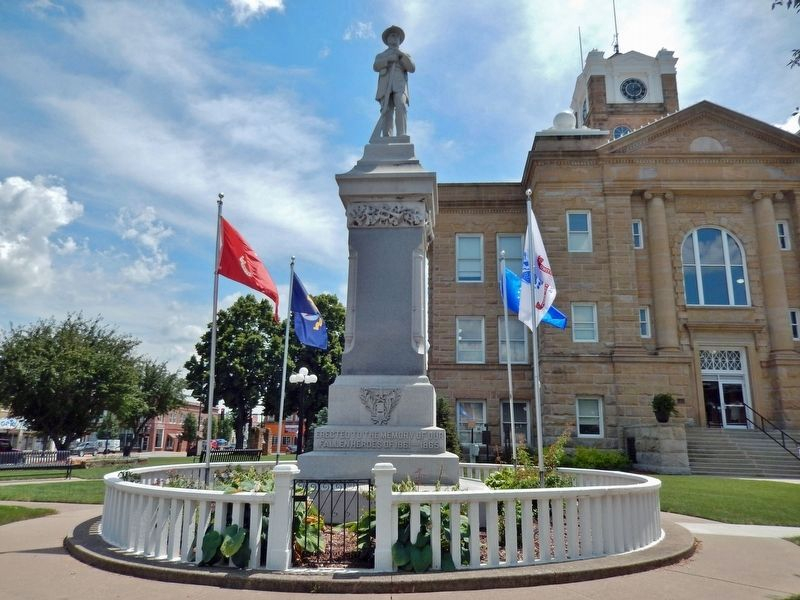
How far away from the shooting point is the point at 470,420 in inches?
1088

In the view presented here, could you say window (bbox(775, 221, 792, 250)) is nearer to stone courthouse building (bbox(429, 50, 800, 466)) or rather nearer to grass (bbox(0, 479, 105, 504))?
stone courthouse building (bbox(429, 50, 800, 466))

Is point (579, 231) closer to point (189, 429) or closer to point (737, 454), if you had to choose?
point (737, 454)

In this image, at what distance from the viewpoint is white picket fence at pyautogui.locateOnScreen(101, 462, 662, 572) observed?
19.2 feet

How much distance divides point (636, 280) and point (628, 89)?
1222 inches

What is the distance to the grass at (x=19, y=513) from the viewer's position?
995 centimetres

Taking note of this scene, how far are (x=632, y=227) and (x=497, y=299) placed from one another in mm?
7525

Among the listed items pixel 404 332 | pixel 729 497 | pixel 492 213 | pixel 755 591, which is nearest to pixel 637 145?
pixel 492 213

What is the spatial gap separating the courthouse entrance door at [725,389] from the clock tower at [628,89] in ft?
94.4

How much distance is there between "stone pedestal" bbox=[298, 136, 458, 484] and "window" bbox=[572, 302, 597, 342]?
17749mm

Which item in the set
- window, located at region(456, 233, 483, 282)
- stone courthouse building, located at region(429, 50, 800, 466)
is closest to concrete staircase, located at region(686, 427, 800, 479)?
stone courthouse building, located at region(429, 50, 800, 466)

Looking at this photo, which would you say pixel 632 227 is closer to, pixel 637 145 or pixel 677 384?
pixel 637 145

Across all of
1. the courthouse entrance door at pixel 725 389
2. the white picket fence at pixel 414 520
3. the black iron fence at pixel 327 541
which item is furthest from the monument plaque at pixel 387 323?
the courthouse entrance door at pixel 725 389

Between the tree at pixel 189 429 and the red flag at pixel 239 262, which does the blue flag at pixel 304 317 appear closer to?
the red flag at pixel 239 262

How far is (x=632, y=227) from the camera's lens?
28172mm
